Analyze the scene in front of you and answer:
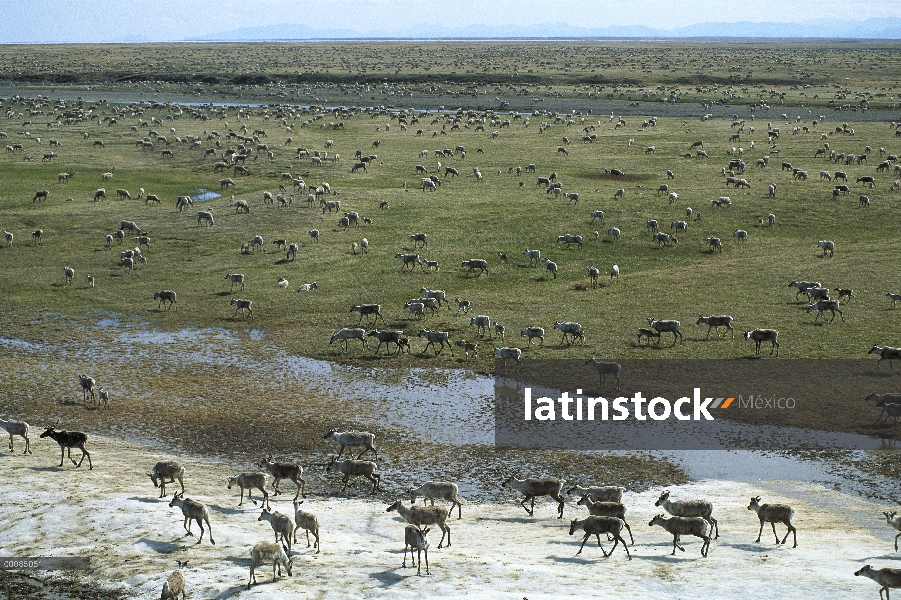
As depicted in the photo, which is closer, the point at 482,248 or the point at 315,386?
the point at 315,386

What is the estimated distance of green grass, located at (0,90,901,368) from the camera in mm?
32969

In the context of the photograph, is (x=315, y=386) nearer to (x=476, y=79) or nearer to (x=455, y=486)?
(x=455, y=486)

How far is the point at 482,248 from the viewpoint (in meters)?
42.9

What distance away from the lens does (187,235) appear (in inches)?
1766

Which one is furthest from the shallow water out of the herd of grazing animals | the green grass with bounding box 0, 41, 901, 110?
the green grass with bounding box 0, 41, 901, 110

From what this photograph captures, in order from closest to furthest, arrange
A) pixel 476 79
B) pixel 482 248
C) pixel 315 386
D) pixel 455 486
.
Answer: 1. pixel 455 486
2. pixel 315 386
3. pixel 482 248
4. pixel 476 79

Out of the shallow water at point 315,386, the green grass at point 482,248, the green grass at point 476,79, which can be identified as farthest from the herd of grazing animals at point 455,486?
the green grass at point 476,79

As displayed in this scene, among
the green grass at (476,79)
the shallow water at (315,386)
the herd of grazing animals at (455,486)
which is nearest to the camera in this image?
the herd of grazing animals at (455,486)

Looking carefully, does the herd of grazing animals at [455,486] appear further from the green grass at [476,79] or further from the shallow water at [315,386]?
the green grass at [476,79]

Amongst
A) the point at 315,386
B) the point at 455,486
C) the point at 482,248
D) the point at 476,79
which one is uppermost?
the point at 476,79

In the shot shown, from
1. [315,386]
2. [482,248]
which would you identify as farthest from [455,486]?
[482,248]

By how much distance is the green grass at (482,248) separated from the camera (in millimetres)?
32969

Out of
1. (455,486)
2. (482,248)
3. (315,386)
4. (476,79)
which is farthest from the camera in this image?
(476,79)

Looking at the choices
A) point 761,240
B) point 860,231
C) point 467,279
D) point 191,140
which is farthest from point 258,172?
point 860,231
